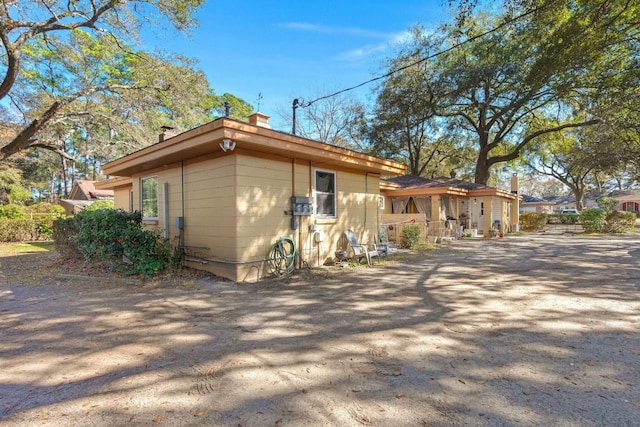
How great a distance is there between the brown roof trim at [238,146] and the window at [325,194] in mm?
342

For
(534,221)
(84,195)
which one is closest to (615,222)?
(534,221)

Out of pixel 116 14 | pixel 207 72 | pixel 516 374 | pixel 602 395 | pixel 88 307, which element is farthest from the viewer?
pixel 207 72

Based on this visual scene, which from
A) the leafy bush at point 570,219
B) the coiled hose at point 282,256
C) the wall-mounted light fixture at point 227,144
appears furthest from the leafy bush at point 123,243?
the leafy bush at point 570,219

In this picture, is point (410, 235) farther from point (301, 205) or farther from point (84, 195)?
point (84, 195)

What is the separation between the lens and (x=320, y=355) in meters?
2.89

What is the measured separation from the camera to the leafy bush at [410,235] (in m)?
11.1

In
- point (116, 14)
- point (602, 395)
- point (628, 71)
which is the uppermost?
point (116, 14)

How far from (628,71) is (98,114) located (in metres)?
17.2

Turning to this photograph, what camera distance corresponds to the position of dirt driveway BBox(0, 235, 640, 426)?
2.07 meters

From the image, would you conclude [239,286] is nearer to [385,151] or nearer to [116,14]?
[116,14]

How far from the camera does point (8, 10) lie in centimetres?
860

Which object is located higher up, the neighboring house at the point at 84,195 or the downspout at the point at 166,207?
the neighboring house at the point at 84,195

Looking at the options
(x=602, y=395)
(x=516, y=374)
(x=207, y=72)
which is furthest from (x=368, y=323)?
(x=207, y=72)

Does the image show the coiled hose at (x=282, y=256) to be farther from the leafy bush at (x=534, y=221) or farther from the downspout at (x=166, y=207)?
the leafy bush at (x=534, y=221)
